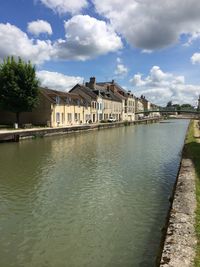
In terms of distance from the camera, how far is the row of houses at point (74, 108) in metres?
38.3

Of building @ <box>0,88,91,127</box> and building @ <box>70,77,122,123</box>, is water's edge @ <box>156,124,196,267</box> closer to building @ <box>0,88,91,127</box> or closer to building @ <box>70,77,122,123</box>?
building @ <box>0,88,91,127</box>

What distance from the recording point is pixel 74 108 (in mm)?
45375

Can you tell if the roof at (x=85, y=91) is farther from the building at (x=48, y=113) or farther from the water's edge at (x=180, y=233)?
the water's edge at (x=180, y=233)

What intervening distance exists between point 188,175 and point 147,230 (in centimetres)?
368

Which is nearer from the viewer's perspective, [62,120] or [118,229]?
[118,229]

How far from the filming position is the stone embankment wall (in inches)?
169

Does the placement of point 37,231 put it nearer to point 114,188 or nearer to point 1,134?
point 114,188

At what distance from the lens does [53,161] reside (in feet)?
52.7

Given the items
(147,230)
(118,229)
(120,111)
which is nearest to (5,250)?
(118,229)

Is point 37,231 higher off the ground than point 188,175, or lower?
lower

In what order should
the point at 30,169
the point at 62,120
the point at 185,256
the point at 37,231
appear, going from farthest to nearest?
1. the point at 62,120
2. the point at 30,169
3. the point at 37,231
4. the point at 185,256

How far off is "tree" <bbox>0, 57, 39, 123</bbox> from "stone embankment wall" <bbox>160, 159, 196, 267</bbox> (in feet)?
87.9

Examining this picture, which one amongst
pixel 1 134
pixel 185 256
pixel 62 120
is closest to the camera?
pixel 185 256

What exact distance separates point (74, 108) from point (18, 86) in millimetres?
14144
